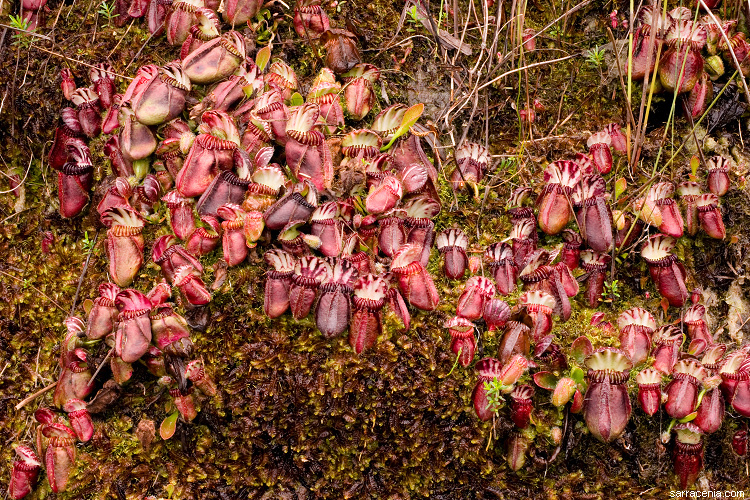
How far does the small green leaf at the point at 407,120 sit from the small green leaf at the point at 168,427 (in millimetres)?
1369

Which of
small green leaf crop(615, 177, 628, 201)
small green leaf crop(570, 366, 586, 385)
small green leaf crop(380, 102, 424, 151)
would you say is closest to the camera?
small green leaf crop(570, 366, 586, 385)

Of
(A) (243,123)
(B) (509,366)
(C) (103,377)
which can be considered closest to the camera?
(B) (509,366)

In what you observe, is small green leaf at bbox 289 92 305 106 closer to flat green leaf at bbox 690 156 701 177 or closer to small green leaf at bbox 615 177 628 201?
small green leaf at bbox 615 177 628 201

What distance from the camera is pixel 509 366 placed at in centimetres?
213

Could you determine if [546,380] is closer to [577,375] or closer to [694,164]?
[577,375]

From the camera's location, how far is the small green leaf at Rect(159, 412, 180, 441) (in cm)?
216

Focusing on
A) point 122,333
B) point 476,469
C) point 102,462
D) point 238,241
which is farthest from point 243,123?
point 476,469

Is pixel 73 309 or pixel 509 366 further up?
pixel 509 366

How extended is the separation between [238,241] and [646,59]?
→ 2055 mm

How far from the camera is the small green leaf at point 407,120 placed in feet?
8.15

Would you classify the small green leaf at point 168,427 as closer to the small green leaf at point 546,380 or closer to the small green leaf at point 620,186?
the small green leaf at point 546,380

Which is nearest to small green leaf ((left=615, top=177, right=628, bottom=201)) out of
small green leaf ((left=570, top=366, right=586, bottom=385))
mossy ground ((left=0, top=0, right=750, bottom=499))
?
mossy ground ((left=0, top=0, right=750, bottom=499))

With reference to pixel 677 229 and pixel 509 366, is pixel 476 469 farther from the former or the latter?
pixel 677 229

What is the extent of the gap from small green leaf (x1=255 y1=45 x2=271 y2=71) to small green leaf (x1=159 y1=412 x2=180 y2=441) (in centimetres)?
154
